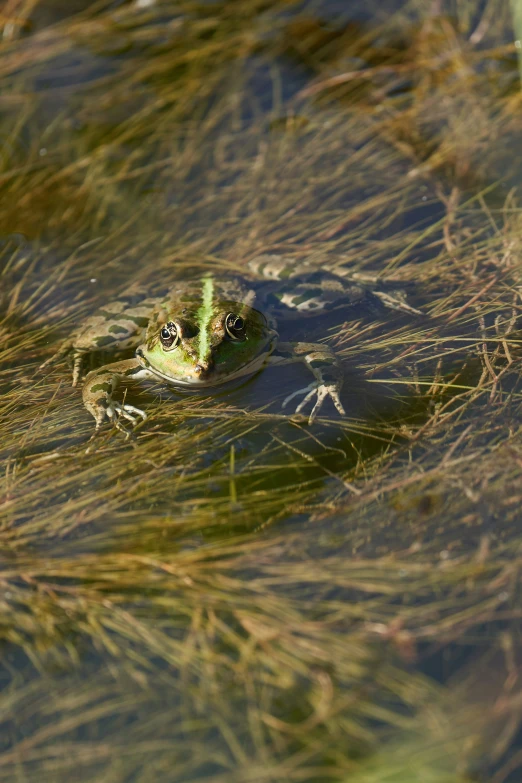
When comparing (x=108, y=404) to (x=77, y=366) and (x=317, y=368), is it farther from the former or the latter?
(x=317, y=368)

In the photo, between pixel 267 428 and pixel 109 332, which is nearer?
pixel 267 428

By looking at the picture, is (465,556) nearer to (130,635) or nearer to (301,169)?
(130,635)

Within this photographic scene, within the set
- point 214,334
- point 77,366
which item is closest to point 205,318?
point 214,334

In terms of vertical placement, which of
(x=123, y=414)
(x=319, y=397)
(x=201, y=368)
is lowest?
(x=319, y=397)

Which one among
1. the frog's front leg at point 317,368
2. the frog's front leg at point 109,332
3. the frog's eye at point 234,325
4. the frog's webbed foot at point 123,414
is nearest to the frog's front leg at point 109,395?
the frog's webbed foot at point 123,414

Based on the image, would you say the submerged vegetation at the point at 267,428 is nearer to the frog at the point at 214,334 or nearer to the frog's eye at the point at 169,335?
the frog at the point at 214,334

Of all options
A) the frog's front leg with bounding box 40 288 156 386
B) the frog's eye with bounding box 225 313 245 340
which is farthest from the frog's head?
the frog's front leg with bounding box 40 288 156 386

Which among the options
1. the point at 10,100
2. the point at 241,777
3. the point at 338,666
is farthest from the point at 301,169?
the point at 241,777
